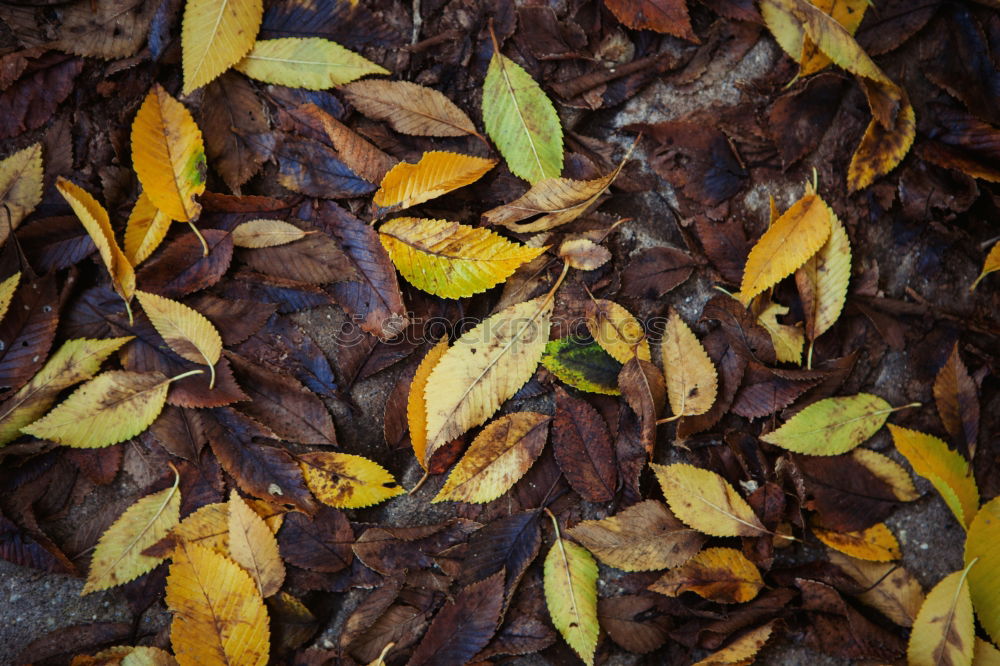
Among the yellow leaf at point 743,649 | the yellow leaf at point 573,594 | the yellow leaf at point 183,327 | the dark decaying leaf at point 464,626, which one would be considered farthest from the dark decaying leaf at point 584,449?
the yellow leaf at point 183,327

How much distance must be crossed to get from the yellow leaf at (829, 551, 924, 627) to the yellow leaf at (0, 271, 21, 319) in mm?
1637

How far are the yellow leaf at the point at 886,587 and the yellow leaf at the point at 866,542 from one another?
0.02 m

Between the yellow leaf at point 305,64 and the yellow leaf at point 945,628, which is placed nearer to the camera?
the yellow leaf at point 945,628

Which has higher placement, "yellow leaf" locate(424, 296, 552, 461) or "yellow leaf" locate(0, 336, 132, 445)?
"yellow leaf" locate(0, 336, 132, 445)

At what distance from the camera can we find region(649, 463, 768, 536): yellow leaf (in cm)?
124

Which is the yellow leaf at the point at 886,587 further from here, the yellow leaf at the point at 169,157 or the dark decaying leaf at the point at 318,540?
the yellow leaf at the point at 169,157

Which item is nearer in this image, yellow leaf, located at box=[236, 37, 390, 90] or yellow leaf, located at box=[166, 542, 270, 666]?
yellow leaf, located at box=[166, 542, 270, 666]

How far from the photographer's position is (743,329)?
130 cm

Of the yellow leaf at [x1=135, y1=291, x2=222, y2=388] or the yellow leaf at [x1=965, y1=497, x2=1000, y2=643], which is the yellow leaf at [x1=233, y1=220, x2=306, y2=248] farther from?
the yellow leaf at [x1=965, y1=497, x2=1000, y2=643]

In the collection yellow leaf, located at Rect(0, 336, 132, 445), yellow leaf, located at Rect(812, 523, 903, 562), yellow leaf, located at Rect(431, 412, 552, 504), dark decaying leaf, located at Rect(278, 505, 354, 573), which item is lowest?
yellow leaf, located at Rect(812, 523, 903, 562)

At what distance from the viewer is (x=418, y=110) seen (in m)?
1.31

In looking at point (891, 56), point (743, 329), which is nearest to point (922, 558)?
point (743, 329)

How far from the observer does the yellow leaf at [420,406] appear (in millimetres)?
1247

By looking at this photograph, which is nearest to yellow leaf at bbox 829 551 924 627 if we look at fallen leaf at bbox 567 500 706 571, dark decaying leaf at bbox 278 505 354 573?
fallen leaf at bbox 567 500 706 571
